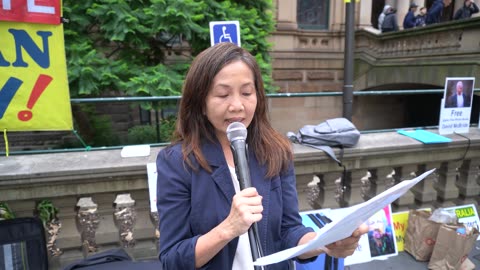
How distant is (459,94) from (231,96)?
9.64 ft

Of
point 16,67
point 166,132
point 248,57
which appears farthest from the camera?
point 166,132

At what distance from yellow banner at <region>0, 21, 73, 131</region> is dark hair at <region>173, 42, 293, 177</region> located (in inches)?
49.6

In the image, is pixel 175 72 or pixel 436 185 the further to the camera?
pixel 175 72

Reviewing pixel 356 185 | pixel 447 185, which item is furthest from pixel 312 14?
pixel 356 185

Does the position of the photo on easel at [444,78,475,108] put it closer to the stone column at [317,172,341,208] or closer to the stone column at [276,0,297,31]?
the stone column at [317,172,341,208]

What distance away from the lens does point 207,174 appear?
1.48 m

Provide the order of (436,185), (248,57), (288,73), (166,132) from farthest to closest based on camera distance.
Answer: (288,73)
(166,132)
(436,185)
(248,57)

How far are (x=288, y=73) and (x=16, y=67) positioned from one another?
12148 mm

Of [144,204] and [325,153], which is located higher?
[325,153]

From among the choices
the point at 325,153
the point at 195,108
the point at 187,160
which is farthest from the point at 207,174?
the point at 325,153

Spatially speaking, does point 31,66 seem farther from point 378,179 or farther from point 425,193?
point 425,193

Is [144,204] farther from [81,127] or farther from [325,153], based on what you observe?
[81,127]

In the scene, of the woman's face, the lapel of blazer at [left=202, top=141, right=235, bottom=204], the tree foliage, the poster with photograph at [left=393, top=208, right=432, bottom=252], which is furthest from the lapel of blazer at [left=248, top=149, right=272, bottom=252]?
the tree foliage

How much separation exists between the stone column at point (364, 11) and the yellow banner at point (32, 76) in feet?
47.3
